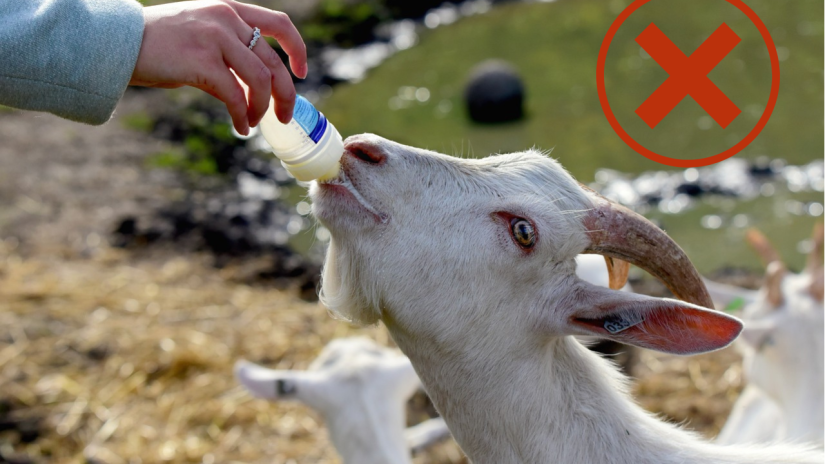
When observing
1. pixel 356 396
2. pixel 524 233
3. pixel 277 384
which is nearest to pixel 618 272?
pixel 524 233

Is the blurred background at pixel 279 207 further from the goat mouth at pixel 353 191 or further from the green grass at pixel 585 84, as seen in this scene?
the goat mouth at pixel 353 191

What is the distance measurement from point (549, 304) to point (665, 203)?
607 cm

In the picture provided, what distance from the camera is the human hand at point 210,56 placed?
180 cm

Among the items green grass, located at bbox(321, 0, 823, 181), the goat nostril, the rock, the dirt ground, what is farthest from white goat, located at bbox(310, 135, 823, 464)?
the rock

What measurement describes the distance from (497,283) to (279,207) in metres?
6.33

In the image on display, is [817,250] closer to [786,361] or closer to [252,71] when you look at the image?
[786,361]

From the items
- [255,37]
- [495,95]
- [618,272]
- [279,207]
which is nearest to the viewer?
[255,37]

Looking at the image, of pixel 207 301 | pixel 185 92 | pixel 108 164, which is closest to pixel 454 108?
pixel 185 92

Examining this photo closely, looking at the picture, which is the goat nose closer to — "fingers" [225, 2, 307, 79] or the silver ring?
"fingers" [225, 2, 307, 79]

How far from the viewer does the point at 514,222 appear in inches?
86.4

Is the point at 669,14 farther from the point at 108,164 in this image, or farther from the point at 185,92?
the point at 108,164

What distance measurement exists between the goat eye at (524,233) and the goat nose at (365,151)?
1.31 ft

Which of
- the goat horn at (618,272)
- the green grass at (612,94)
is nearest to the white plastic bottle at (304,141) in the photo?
the goat horn at (618,272)

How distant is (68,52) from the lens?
1741mm
